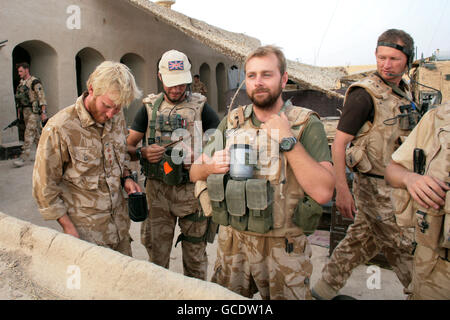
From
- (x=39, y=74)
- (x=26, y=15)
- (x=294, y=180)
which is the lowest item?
(x=294, y=180)

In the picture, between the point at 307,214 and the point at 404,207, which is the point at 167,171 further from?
the point at 404,207

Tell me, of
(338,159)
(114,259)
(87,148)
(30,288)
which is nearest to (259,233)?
(114,259)

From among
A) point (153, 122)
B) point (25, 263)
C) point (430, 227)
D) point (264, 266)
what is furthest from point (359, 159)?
point (25, 263)

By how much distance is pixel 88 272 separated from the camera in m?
1.72

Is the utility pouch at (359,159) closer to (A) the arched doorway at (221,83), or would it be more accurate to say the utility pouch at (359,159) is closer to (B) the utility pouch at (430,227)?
(B) the utility pouch at (430,227)

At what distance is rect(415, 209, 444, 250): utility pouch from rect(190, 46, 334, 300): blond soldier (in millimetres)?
416

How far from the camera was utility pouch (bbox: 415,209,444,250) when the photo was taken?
4.77 feet

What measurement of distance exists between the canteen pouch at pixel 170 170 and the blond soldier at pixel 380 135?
1.16 meters

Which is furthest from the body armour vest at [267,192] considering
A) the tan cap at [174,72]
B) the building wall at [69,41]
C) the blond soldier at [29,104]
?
the building wall at [69,41]

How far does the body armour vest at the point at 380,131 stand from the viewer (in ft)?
7.63

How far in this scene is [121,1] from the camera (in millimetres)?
8586

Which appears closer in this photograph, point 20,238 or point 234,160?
point 234,160

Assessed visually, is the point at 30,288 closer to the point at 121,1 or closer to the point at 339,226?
the point at 339,226

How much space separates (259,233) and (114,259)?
748mm
